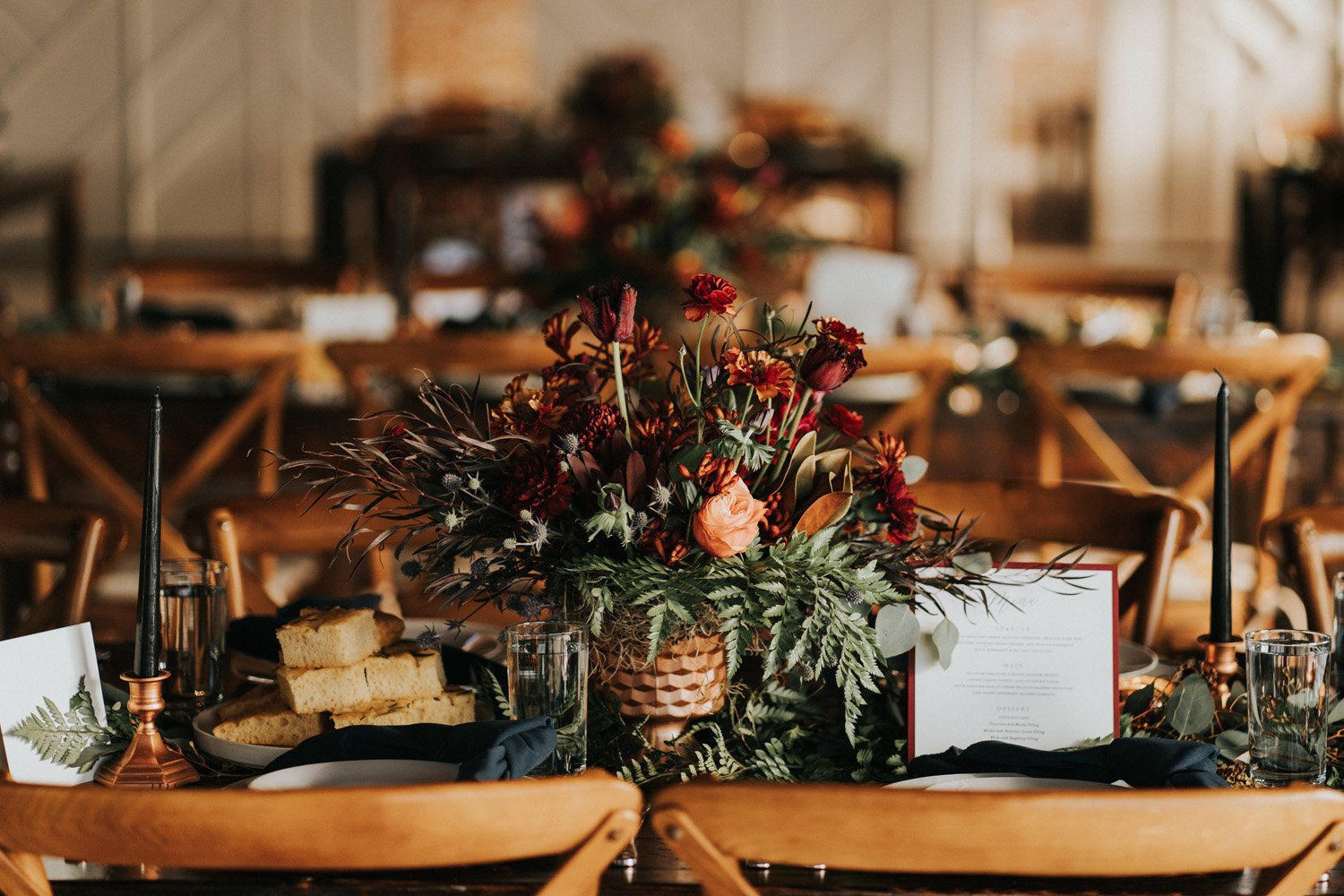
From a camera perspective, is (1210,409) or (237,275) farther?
(237,275)

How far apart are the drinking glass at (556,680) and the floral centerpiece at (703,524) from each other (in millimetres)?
28

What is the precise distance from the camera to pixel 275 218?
25.6 feet

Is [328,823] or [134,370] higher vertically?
[134,370]

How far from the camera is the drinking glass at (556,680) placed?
44.9 inches

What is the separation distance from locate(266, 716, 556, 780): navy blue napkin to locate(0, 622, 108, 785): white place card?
6.7 inches

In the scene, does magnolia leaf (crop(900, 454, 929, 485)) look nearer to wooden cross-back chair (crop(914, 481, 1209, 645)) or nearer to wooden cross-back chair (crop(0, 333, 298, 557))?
wooden cross-back chair (crop(914, 481, 1209, 645))

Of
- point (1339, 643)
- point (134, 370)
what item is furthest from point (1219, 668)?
point (134, 370)

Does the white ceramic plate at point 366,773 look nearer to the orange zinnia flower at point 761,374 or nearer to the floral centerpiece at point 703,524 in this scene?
the floral centerpiece at point 703,524

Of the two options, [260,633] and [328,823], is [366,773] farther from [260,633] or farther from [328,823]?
[260,633]

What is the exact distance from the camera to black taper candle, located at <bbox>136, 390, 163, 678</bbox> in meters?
1.09

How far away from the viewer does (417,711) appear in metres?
1.24

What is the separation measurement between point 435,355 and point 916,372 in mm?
883

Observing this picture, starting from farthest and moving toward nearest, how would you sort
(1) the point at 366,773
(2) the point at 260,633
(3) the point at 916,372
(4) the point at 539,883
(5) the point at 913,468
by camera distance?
(3) the point at 916,372, (2) the point at 260,633, (5) the point at 913,468, (1) the point at 366,773, (4) the point at 539,883

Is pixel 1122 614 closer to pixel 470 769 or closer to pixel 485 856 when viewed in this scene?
pixel 470 769
